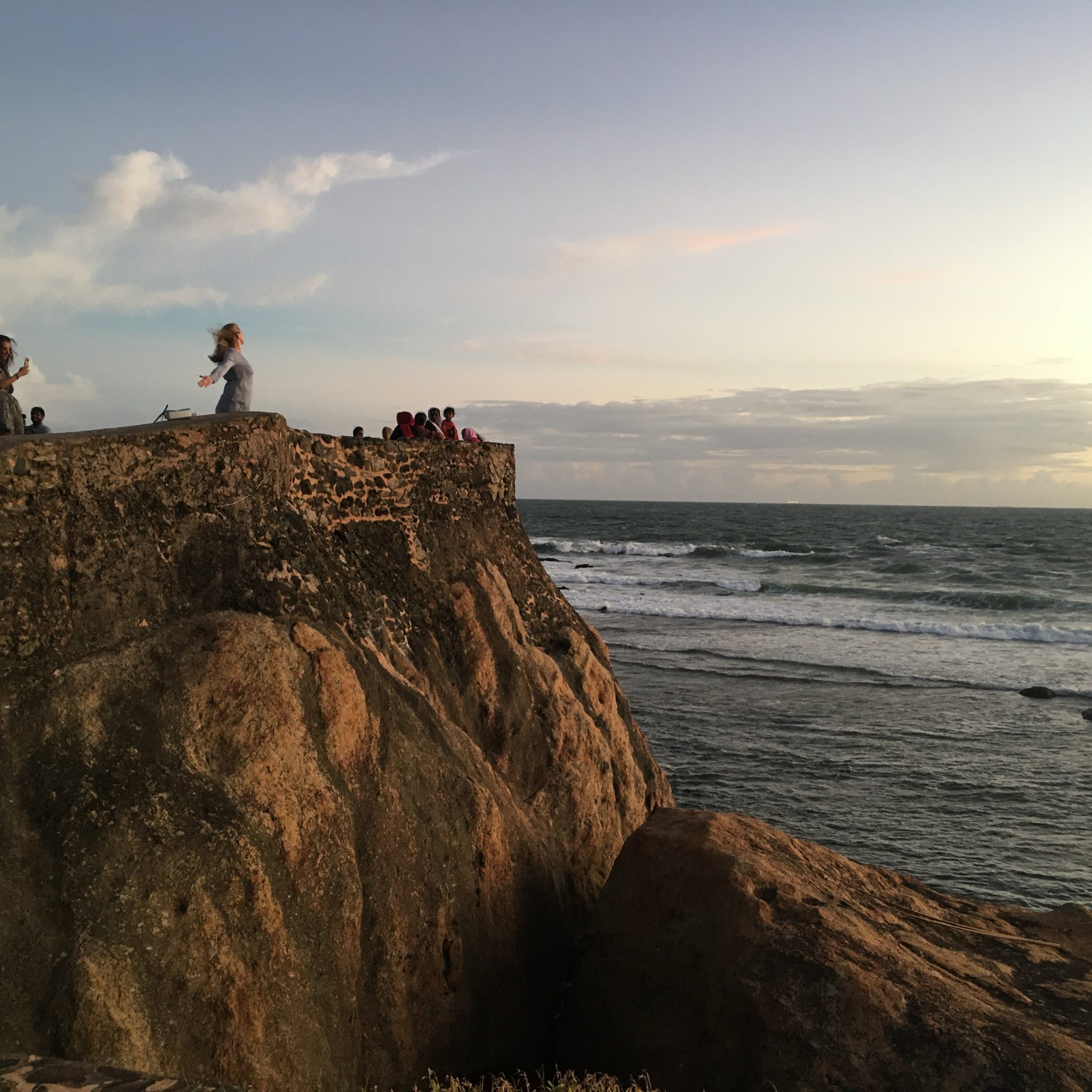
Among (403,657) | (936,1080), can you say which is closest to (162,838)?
(403,657)

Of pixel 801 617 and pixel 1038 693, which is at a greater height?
pixel 801 617

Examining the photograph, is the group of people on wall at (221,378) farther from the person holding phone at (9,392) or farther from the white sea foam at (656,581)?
the white sea foam at (656,581)

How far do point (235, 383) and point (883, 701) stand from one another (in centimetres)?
1945

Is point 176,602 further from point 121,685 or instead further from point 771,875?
point 771,875

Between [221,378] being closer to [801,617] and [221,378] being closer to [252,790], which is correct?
[252,790]

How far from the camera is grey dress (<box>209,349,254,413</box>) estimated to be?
329 inches

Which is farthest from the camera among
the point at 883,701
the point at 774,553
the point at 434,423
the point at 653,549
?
the point at 653,549

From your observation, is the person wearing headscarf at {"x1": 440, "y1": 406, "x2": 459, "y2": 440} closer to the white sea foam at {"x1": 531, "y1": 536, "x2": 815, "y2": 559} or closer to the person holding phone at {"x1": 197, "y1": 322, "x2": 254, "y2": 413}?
the person holding phone at {"x1": 197, "y1": 322, "x2": 254, "y2": 413}

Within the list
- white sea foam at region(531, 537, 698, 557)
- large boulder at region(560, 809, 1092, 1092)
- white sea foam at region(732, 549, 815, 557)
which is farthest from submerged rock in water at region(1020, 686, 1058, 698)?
white sea foam at region(531, 537, 698, 557)

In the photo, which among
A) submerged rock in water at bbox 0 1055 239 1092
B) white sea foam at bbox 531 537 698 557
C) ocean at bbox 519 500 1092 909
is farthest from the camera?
white sea foam at bbox 531 537 698 557

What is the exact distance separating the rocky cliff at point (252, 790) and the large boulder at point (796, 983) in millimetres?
1013

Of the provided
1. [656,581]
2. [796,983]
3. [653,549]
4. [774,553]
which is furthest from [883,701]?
[653,549]

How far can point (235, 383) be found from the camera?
27.6ft

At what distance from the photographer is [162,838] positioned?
5957mm
